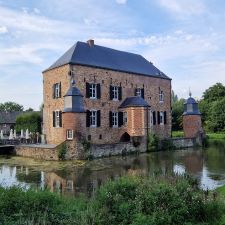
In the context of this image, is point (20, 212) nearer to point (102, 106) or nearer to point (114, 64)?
point (102, 106)

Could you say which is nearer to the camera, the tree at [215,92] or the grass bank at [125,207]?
the grass bank at [125,207]

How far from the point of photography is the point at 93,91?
82.0ft

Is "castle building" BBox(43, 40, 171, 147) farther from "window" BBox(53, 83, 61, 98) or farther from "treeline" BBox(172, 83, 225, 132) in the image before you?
"treeline" BBox(172, 83, 225, 132)

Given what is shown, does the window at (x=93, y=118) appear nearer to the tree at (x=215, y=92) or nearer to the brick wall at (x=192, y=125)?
the brick wall at (x=192, y=125)

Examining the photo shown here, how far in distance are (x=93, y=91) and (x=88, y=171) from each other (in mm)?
10116

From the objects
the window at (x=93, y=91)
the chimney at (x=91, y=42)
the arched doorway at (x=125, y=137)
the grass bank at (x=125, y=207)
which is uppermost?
the chimney at (x=91, y=42)

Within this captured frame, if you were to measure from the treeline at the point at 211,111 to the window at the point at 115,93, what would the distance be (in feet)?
74.6

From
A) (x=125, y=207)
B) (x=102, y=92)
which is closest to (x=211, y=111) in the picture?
(x=102, y=92)

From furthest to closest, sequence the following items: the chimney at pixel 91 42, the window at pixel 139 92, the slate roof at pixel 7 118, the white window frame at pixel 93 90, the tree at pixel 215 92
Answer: the tree at pixel 215 92
the slate roof at pixel 7 118
the window at pixel 139 92
the chimney at pixel 91 42
the white window frame at pixel 93 90

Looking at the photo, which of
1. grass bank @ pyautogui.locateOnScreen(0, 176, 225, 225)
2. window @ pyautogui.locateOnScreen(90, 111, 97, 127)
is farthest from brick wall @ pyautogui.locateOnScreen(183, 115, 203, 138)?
grass bank @ pyautogui.locateOnScreen(0, 176, 225, 225)

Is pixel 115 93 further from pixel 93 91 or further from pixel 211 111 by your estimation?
pixel 211 111

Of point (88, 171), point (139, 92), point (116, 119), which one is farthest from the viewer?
point (139, 92)

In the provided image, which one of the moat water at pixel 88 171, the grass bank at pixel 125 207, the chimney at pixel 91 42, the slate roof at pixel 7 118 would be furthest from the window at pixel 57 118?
the slate roof at pixel 7 118

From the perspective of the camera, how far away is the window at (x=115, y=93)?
2618cm
